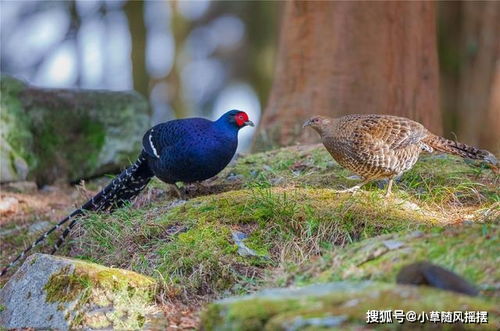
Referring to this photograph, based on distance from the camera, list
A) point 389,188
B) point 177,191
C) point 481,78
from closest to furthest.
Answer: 1. point 389,188
2. point 177,191
3. point 481,78

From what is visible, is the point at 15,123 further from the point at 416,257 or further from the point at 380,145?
the point at 416,257

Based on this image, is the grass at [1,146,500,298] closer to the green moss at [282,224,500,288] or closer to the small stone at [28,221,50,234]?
the green moss at [282,224,500,288]

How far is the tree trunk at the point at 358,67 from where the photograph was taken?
977 cm

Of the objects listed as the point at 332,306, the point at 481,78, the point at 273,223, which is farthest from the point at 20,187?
the point at 481,78

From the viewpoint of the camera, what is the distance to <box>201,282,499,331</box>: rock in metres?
3.18

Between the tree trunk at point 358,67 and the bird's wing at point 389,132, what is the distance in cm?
298

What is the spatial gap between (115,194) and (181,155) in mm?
730

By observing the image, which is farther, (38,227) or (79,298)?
(38,227)

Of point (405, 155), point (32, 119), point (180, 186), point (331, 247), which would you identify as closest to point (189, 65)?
point (32, 119)

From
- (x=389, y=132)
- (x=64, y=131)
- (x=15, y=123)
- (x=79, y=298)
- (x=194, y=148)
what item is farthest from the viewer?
(x=64, y=131)

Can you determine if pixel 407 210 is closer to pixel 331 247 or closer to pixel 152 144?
pixel 331 247

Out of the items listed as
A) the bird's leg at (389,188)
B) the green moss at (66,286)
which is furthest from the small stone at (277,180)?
the green moss at (66,286)

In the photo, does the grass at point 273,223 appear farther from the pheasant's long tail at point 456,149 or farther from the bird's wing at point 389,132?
the bird's wing at point 389,132

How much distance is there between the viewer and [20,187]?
935 centimetres
